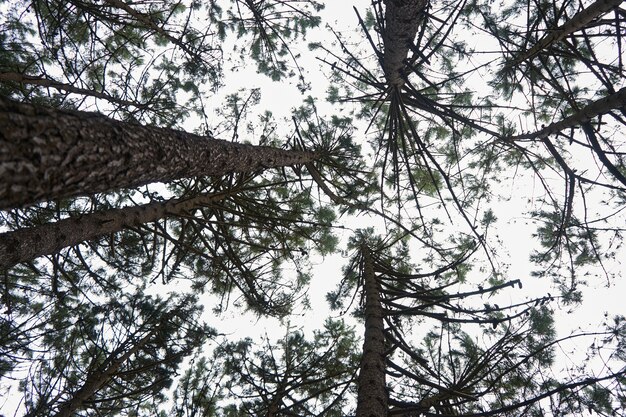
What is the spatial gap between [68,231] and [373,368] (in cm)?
297

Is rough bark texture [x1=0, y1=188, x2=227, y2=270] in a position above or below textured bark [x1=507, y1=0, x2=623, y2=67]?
below

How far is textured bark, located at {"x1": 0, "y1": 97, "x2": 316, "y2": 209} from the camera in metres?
1.31

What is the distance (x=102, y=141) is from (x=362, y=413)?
2612mm

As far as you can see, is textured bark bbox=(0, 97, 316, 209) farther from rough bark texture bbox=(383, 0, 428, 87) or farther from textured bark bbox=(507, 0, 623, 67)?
textured bark bbox=(507, 0, 623, 67)

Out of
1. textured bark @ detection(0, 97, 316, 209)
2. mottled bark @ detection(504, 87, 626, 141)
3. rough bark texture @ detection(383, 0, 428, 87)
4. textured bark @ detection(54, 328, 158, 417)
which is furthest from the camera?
textured bark @ detection(54, 328, 158, 417)

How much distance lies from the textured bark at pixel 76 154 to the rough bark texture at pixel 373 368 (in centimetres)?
233

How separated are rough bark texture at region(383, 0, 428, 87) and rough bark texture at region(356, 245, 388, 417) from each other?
252cm

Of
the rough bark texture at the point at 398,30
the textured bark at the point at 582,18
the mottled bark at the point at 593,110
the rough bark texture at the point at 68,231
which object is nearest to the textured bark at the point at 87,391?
the rough bark texture at the point at 68,231

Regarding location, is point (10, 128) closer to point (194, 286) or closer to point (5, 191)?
point (5, 191)

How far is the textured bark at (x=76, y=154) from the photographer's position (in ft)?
4.28

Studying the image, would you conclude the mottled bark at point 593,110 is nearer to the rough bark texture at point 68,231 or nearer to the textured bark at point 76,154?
the textured bark at point 76,154

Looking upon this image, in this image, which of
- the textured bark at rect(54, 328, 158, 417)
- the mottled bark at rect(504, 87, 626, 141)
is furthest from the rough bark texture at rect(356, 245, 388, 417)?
the textured bark at rect(54, 328, 158, 417)

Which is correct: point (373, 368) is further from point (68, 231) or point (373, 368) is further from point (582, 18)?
point (582, 18)

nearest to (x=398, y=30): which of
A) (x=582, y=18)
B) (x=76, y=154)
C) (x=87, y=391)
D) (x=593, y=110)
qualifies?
(x=582, y=18)
